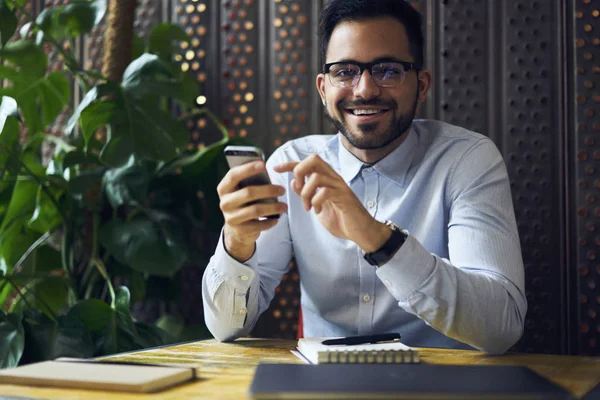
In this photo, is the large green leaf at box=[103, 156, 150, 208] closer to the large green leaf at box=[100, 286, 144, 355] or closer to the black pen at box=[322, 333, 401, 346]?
the large green leaf at box=[100, 286, 144, 355]

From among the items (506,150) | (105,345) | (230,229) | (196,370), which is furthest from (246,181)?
(506,150)

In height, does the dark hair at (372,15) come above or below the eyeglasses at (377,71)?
above

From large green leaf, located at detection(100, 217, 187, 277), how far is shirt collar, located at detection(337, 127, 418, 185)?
28.8 inches

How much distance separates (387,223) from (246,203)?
0.31 meters

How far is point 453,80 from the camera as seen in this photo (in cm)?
253

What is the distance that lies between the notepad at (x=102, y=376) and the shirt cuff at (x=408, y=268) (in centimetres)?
50

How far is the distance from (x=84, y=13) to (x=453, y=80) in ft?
4.36

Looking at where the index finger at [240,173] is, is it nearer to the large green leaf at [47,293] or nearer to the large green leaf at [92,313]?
the large green leaf at [92,313]

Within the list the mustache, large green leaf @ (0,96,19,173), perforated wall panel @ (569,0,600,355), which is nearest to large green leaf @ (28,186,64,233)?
large green leaf @ (0,96,19,173)

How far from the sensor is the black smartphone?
1.41 metres

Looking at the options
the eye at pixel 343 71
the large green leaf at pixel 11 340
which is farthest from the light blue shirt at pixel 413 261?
the large green leaf at pixel 11 340

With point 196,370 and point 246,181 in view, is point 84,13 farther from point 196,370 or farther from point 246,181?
point 196,370

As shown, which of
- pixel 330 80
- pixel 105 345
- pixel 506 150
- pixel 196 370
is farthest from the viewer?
pixel 506 150

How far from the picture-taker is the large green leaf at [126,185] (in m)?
2.46
